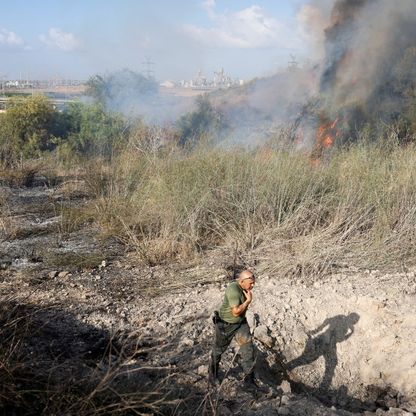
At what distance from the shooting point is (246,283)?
3551 mm

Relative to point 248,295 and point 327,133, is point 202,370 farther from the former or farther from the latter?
point 327,133

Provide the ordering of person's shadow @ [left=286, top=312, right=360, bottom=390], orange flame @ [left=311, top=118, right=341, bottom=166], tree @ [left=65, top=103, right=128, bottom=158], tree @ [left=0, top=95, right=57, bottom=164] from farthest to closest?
tree @ [left=0, top=95, right=57, bottom=164] < tree @ [left=65, top=103, right=128, bottom=158] < orange flame @ [left=311, top=118, right=341, bottom=166] < person's shadow @ [left=286, top=312, right=360, bottom=390]

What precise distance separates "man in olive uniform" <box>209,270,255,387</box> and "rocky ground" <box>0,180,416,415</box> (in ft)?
0.46

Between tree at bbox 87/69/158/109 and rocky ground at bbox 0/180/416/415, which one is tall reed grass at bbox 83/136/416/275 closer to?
rocky ground at bbox 0/180/416/415

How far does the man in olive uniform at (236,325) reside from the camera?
354 cm

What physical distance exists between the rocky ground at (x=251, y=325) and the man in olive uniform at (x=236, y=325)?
0.14 m

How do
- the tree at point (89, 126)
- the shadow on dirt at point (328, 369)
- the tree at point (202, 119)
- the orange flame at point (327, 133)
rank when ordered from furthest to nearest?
the tree at point (202, 119) → the tree at point (89, 126) → the orange flame at point (327, 133) → the shadow on dirt at point (328, 369)

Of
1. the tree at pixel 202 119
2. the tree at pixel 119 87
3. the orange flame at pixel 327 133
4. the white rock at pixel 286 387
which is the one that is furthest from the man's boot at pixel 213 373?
the tree at pixel 119 87

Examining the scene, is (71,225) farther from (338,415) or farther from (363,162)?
(338,415)

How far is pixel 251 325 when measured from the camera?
4375 millimetres

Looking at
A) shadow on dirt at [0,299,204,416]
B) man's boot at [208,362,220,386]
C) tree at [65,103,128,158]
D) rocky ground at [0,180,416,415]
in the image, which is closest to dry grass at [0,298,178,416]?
shadow on dirt at [0,299,204,416]

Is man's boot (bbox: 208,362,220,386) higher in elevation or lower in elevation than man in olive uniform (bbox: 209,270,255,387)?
lower

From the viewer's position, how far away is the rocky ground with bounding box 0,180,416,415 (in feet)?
11.9

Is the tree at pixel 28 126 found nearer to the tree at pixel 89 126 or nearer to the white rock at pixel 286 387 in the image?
the tree at pixel 89 126
